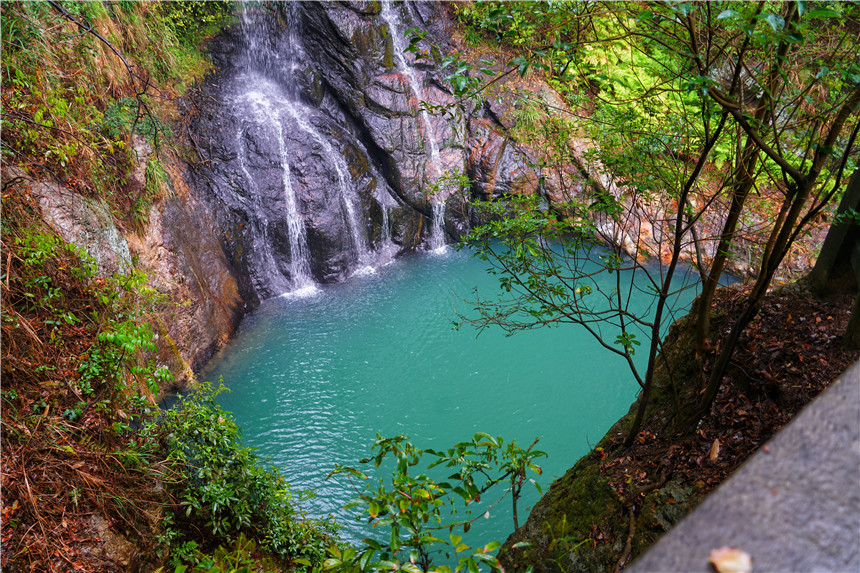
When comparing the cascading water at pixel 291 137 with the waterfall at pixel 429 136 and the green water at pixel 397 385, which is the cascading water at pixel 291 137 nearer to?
the green water at pixel 397 385

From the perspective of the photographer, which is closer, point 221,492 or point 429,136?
point 221,492

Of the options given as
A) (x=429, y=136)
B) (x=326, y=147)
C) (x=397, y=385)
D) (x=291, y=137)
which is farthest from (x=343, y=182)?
(x=397, y=385)

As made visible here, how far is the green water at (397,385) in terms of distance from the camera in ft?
19.9

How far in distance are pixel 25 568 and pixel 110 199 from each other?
4.76m

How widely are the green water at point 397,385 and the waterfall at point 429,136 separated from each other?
274cm

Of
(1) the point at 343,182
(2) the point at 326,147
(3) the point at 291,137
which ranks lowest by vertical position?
(1) the point at 343,182

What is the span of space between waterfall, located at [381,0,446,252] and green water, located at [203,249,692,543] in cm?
274

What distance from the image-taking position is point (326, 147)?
10.6 meters

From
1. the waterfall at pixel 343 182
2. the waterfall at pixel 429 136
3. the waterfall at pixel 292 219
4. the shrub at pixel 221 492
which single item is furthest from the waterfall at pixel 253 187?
the shrub at pixel 221 492

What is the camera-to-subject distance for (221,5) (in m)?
9.92

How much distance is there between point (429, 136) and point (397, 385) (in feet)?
22.6

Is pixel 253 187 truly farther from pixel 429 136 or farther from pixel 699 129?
pixel 699 129

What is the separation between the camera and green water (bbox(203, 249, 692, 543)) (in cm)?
606

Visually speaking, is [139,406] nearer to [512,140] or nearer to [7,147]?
[7,147]
